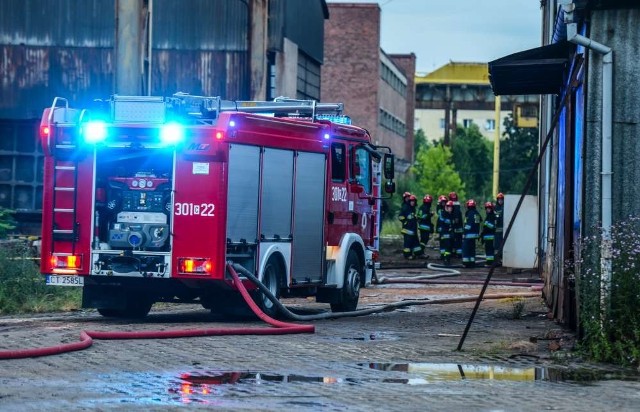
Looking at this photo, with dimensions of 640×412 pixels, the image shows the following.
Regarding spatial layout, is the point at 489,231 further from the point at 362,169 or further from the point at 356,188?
the point at 356,188

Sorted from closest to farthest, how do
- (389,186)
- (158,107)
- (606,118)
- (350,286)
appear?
(606,118) → (158,107) → (350,286) → (389,186)

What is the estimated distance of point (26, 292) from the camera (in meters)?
19.1

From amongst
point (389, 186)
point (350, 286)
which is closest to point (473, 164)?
point (389, 186)

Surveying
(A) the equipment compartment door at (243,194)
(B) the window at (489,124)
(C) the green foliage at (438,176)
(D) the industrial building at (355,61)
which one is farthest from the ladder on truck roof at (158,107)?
(B) the window at (489,124)

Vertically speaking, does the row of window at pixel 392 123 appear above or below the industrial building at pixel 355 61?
below

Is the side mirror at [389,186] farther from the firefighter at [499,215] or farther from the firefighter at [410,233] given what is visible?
the firefighter at [410,233]

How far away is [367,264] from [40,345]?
750cm

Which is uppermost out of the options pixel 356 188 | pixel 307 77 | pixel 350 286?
pixel 307 77

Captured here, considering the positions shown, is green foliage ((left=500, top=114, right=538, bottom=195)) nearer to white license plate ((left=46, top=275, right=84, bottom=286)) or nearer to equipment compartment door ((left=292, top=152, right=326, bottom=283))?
equipment compartment door ((left=292, top=152, right=326, bottom=283))

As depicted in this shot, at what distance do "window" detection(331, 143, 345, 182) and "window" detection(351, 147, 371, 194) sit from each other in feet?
1.54

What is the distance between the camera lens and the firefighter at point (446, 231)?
34.1 m

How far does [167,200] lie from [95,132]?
4.02 feet

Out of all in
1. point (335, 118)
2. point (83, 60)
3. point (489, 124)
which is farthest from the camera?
point (489, 124)

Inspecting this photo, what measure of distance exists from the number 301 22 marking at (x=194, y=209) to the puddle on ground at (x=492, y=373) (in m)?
4.10
